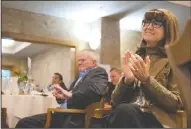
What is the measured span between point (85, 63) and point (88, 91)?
12.3 inches

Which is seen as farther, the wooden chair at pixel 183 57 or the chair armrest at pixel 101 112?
the chair armrest at pixel 101 112

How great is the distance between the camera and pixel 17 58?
2.11m

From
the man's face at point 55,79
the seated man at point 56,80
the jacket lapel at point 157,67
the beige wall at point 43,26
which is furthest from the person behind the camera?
the beige wall at point 43,26

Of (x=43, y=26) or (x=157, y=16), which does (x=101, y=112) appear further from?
(x=43, y=26)

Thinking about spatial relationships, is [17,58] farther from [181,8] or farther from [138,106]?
[181,8]

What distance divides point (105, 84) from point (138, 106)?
30.6 inches

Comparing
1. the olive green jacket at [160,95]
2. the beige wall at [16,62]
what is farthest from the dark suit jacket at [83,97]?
the olive green jacket at [160,95]

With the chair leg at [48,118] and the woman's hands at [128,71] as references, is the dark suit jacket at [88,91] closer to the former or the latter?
the chair leg at [48,118]

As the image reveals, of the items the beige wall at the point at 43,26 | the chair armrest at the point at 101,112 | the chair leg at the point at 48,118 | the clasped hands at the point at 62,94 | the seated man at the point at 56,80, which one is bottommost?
the chair leg at the point at 48,118

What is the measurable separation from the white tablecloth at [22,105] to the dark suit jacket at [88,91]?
185 mm

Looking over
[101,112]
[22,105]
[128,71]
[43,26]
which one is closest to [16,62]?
[22,105]

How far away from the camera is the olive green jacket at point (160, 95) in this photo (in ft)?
3.85

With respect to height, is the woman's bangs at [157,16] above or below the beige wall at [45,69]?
above

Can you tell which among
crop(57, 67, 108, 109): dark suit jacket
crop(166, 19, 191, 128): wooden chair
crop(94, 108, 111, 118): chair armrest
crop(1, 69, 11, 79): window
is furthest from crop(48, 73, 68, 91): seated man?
crop(166, 19, 191, 128): wooden chair
